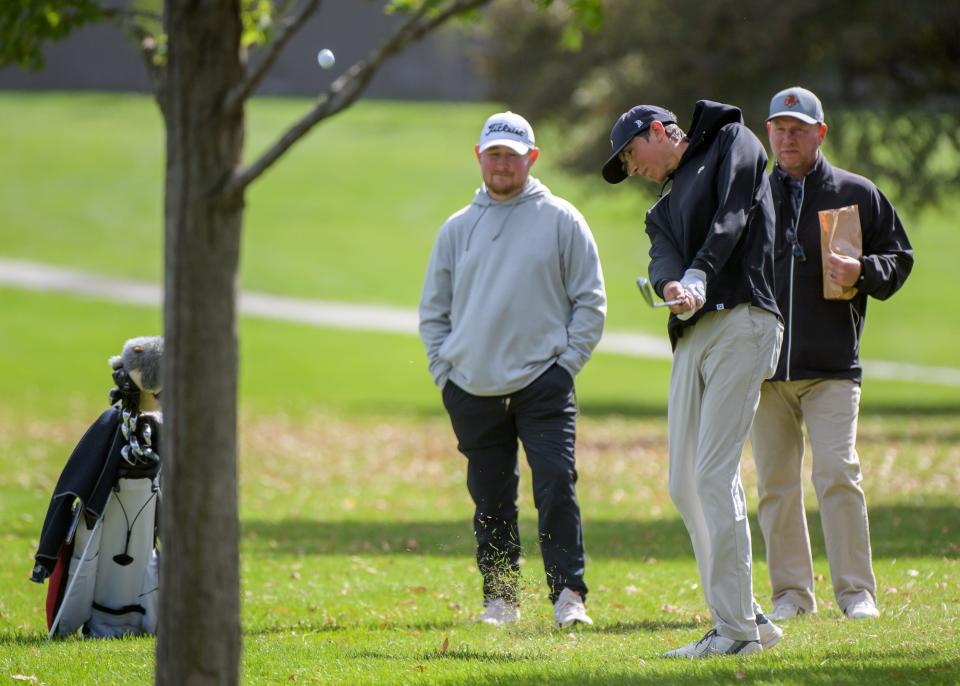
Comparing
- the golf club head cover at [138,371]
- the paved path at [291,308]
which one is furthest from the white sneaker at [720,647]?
the paved path at [291,308]

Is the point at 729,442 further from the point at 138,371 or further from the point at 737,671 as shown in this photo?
the point at 138,371

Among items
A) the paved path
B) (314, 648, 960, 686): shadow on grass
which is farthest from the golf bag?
the paved path

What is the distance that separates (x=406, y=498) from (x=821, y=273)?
22.9 feet

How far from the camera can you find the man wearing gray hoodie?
6.97 meters

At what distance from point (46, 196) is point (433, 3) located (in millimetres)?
50096

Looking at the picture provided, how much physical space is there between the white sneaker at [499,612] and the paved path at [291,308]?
24.1 meters

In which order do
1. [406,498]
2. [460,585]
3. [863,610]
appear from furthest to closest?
[406,498] → [460,585] → [863,610]

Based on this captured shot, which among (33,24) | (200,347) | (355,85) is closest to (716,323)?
(355,85)

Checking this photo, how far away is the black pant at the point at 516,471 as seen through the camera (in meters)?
6.97

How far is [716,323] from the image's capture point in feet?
19.3

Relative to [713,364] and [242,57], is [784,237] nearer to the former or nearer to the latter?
[713,364]

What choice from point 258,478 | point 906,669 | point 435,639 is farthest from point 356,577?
point 258,478

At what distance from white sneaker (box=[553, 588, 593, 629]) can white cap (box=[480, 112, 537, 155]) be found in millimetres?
2214

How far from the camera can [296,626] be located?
729cm
